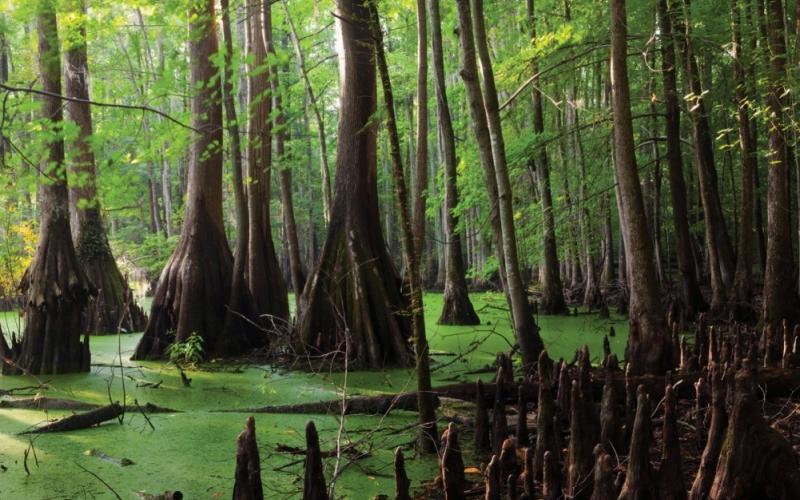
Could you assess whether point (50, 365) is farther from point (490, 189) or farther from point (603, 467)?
point (603, 467)

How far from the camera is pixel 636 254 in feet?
19.4

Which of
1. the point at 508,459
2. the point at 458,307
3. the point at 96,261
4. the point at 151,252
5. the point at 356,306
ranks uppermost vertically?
the point at 151,252

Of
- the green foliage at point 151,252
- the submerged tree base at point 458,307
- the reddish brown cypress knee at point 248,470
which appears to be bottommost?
the reddish brown cypress knee at point 248,470

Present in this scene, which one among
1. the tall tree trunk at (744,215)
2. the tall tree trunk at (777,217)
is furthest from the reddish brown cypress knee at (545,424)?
the tall tree trunk at (744,215)

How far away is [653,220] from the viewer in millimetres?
13977

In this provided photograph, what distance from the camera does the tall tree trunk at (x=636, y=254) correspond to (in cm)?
567

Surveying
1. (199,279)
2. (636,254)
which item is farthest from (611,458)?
(199,279)

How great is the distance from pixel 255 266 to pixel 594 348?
13.7 ft

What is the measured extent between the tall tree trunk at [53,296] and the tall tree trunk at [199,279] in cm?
105

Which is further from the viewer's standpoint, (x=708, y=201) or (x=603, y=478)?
(x=708, y=201)

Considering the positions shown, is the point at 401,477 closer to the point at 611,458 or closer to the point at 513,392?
the point at 611,458

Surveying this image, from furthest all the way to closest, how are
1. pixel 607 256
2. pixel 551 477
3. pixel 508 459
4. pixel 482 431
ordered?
pixel 607 256 < pixel 482 431 < pixel 508 459 < pixel 551 477

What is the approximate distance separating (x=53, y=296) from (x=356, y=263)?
300 centimetres

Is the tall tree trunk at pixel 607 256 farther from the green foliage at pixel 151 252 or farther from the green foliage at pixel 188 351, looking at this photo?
the green foliage at pixel 151 252
